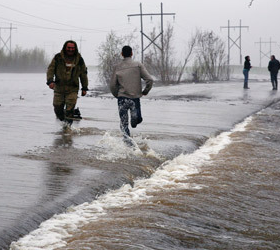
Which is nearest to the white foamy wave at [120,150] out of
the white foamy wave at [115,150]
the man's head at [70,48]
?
the white foamy wave at [115,150]

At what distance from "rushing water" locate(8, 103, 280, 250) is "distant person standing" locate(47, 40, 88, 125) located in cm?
290

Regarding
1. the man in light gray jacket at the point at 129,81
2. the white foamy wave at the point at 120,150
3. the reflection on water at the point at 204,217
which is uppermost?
the man in light gray jacket at the point at 129,81

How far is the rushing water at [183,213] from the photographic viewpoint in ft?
18.2

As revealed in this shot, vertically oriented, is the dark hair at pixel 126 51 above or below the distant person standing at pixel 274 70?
above

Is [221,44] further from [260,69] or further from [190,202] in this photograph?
[260,69]

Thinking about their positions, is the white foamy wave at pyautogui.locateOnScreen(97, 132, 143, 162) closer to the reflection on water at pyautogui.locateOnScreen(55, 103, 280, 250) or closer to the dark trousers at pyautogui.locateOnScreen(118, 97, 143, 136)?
the dark trousers at pyautogui.locateOnScreen(118, 97, 143, 136)

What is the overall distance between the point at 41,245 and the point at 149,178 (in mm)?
3272

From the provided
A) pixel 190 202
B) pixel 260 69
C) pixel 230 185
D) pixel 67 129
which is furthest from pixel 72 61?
pixel 260 69

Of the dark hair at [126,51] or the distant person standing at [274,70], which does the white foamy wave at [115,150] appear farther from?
the distant person standing at [274,70]

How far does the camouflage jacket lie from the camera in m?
11.6

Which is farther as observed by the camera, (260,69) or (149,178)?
(260,69)

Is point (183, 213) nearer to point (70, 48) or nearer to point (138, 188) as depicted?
Answer: point (138, 188)

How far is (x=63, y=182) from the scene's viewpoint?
7.64m

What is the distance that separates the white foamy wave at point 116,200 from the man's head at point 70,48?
2722 millimetres
